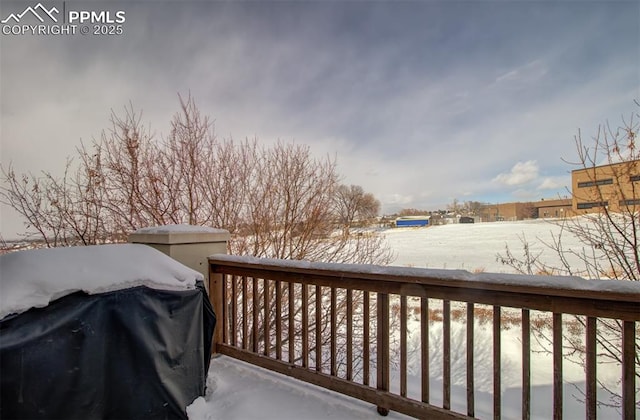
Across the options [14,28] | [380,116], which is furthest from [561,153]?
[14,28]

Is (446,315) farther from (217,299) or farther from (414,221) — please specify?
(414,221)

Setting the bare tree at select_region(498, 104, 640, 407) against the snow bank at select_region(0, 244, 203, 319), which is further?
the bare tree at select_region(498, 104, 640, 407)

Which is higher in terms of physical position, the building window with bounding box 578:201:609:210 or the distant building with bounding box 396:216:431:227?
the building window with bounding box 578:201:609:210

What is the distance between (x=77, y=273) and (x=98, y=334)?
301 millimetres

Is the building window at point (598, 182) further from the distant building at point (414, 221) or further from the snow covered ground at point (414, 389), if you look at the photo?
the distant building at point (414, 221)

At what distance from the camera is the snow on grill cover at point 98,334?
121 centimetres

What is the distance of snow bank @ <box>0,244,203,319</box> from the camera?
1295 mm

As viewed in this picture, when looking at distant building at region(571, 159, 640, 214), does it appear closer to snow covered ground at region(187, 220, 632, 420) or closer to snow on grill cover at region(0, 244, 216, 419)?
snow covered ground at region(187, 220, 632, 420)

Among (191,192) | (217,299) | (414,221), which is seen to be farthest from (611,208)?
(414,221)

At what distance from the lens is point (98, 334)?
142 centimetres

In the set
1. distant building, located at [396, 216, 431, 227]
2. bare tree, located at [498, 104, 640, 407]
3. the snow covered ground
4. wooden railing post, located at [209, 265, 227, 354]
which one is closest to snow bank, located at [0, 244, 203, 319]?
the snow covered ground

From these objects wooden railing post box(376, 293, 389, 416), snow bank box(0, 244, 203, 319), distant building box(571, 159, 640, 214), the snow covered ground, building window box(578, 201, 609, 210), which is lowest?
the snow covered ground

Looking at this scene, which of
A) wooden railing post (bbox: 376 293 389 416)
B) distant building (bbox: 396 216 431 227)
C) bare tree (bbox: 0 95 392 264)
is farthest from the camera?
distant building (bbox: 396 216 431 227)

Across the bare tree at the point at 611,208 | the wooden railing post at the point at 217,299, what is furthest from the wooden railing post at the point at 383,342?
the bare tree at the point at 611,208
